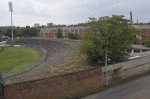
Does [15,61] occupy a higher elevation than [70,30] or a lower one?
lower

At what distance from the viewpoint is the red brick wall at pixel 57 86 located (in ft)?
93.2

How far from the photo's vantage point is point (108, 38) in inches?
1564

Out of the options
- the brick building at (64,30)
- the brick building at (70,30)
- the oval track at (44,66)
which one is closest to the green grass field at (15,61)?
the oval track at (44,66)

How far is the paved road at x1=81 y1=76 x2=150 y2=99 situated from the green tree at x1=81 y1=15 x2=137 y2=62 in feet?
14.9

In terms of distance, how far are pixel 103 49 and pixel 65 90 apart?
9.07 metres

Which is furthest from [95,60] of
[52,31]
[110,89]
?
[52,31]

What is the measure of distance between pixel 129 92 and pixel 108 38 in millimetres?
8589

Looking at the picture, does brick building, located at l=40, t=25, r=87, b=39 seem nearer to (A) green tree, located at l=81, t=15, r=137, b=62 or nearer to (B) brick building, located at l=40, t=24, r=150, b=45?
(B) brick building, located at l=40, t=24, r=150, b=45

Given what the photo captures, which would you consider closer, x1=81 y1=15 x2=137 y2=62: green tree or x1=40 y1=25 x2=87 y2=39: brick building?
x1=81 y1=15 x2=137 y2=62: green tree

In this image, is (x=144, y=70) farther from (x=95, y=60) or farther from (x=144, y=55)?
(x=95, y=60)

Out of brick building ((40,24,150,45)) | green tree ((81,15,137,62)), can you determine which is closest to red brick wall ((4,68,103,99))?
green tree ((81,15,137,62))

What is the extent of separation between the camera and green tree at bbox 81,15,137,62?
3956 centimetres

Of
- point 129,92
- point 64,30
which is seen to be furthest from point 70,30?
point 129,92

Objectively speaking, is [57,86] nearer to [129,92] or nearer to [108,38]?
[129,92]
